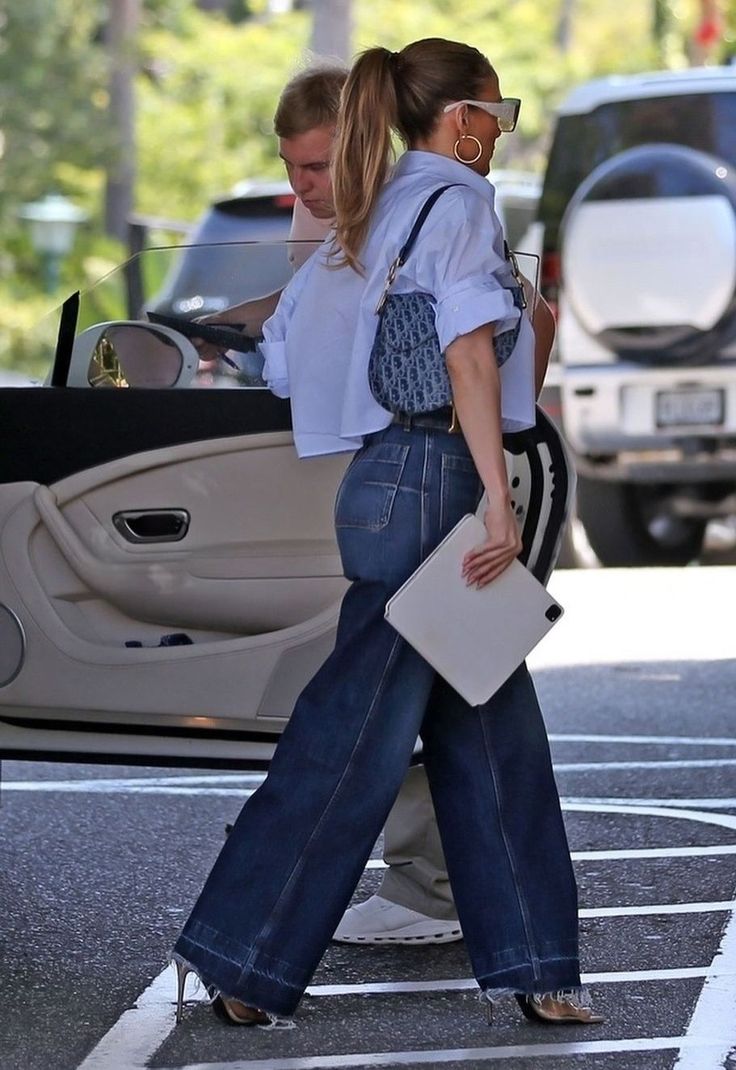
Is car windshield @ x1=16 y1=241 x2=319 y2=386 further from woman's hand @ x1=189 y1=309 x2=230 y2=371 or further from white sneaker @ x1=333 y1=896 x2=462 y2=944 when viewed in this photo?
white sneaker @ x1=333 y1=896 x2=462 y2=944

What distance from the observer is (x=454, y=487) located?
3.96m

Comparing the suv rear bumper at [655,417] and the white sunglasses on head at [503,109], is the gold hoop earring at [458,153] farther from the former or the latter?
the suv rear bumper at [655,417]

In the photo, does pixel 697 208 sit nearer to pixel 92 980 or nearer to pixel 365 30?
pixel 92 980

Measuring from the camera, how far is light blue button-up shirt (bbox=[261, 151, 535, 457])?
3.85 meters

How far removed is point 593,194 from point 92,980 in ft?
22.1

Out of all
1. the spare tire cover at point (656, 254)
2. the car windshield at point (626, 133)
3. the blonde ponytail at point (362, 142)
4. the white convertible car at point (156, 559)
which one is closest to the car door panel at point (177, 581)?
the white convertible car at point (156, 559)

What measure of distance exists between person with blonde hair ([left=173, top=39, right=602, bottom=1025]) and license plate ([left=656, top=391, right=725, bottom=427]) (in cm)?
672

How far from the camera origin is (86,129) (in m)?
33.9

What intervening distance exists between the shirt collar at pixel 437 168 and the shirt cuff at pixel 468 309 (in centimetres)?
21

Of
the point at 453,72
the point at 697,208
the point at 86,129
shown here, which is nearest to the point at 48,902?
the point at 453,72

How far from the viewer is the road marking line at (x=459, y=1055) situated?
3.93 metres

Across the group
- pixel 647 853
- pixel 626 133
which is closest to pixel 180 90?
pixel 626 133

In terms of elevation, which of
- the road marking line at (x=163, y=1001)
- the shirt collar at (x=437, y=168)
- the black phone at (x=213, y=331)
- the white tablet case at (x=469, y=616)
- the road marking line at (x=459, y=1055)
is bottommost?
the road marking line at (x=163, y=1001)

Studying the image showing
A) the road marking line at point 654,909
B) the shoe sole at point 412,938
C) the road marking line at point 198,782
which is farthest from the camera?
the road marking line at point 198,782
